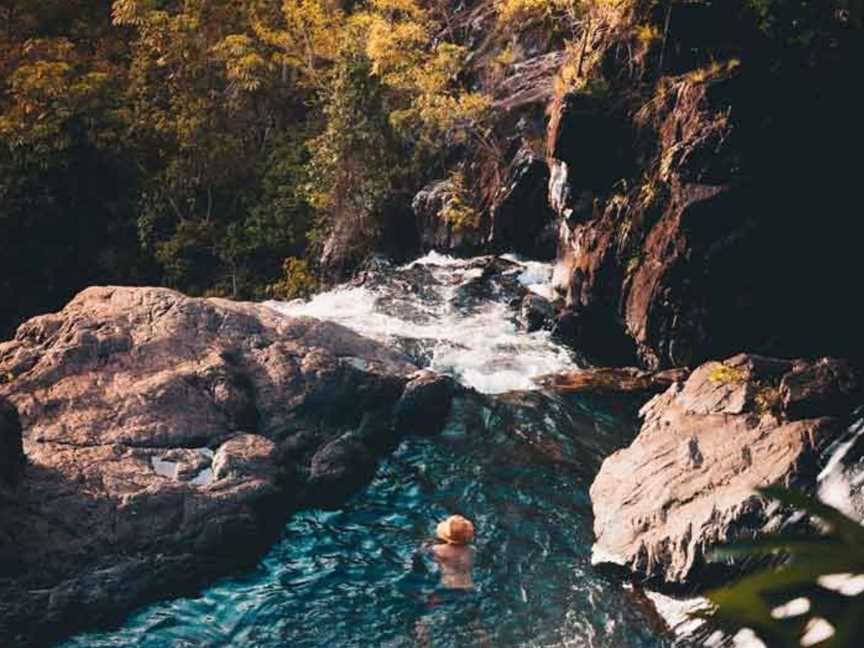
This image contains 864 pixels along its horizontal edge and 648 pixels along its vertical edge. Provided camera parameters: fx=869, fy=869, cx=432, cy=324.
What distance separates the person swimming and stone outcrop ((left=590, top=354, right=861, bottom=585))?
1558 millimetres

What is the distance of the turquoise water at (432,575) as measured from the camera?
29.7ft

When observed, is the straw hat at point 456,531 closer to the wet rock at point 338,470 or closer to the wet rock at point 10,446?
the wet rock at point 338,470

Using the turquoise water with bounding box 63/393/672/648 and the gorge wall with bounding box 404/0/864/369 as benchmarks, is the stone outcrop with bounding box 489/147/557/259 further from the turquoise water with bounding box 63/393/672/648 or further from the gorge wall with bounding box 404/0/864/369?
the turquoise water with bounding box 63/393/672/648

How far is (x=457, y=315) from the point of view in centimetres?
1873

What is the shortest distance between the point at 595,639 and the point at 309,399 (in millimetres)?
5654

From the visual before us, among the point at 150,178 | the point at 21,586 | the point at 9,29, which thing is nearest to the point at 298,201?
the point at 150,178

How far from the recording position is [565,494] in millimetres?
11953

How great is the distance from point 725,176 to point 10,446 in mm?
10980

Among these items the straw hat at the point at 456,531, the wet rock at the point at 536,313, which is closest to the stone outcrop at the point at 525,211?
the wet rock at the point at 536,313

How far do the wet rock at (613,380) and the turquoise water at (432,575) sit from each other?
182 centimetres

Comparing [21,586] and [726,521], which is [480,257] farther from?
[21,586]

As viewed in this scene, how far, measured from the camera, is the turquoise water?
357 inches

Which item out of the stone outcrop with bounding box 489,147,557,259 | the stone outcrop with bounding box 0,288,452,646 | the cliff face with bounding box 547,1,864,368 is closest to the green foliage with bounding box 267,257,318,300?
the stone outcrop with bounding box 489,147,557,259

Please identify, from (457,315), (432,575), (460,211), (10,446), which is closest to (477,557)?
(432,575)
